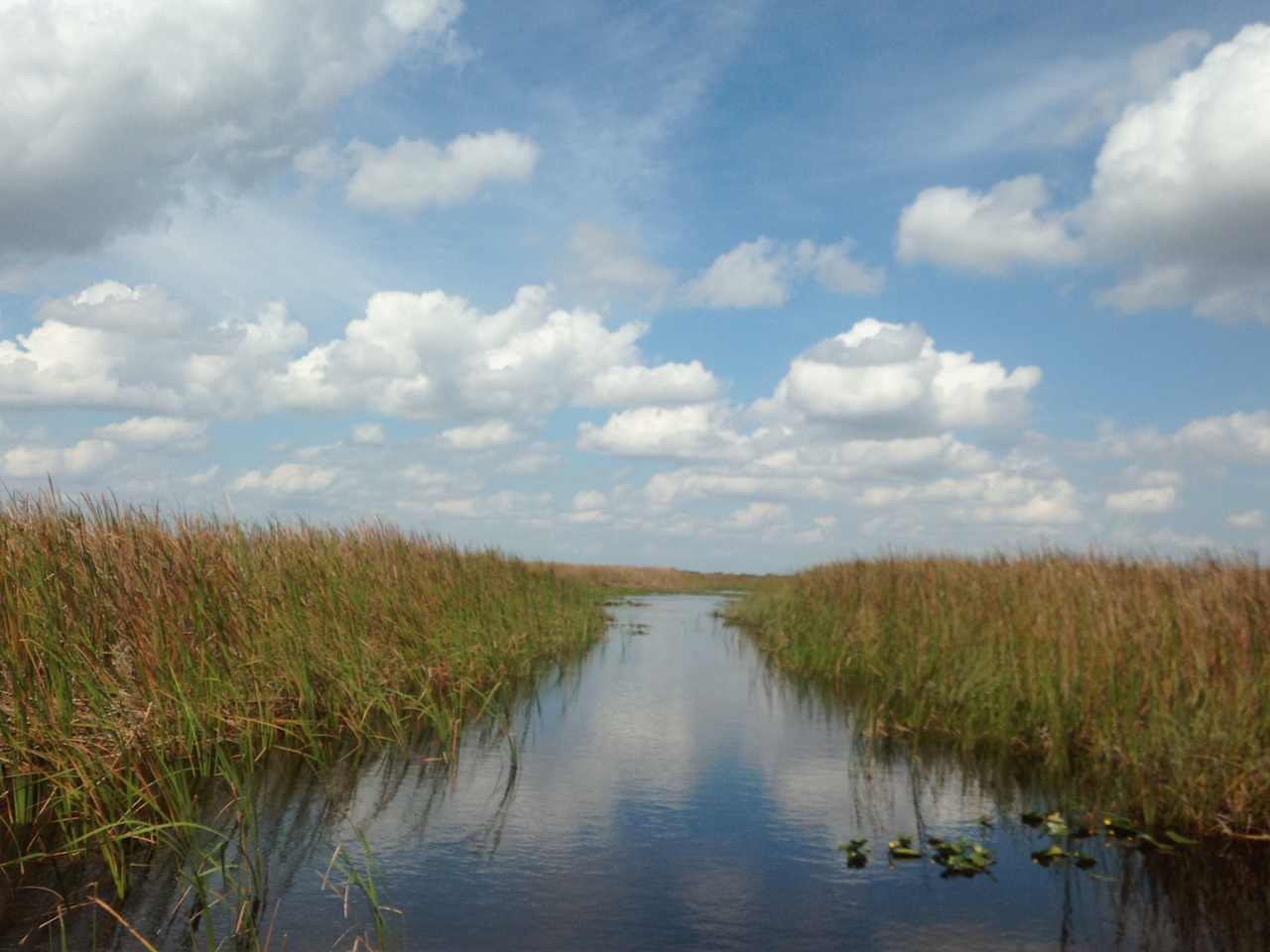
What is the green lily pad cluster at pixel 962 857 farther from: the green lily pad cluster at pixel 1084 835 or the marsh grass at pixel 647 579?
the marsh grass at pixel 647 579

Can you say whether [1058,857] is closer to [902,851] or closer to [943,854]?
[943,854]

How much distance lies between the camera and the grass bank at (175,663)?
20.6 feet

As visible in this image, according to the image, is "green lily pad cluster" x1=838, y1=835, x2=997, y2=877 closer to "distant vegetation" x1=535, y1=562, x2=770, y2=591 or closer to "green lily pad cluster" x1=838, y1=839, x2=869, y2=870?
"green lily pad cluster" x1=838, y1=839, x2=869, y2=870

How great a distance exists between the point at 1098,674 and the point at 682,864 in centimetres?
498

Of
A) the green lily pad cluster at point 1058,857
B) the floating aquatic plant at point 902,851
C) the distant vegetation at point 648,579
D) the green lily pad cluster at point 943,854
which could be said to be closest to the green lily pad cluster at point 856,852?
the green lily pad cluster at point 943,854

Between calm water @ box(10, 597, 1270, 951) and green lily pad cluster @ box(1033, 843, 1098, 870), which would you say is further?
green lily pad cluster @ box(1033, 843, 1098, 870)

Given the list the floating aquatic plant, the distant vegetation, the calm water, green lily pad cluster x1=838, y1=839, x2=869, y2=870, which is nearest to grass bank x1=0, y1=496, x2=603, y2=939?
the calm water

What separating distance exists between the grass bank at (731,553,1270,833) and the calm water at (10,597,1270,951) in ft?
2.25

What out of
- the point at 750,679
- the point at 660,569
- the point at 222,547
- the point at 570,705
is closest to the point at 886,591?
the point at 750,679

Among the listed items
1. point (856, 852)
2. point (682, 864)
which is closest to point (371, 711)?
point (682, 864)

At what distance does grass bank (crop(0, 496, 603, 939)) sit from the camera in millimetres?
6273

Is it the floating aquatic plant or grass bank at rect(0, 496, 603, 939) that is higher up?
grass bank at rect(0, 496, 603, 939)

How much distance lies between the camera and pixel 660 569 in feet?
205

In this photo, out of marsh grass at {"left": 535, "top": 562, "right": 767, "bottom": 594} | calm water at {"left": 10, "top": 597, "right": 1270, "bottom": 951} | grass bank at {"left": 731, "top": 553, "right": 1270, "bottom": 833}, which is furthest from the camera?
marsh grass at {"left": 535, "top": 562, "right": 767, "bottom": 594}
